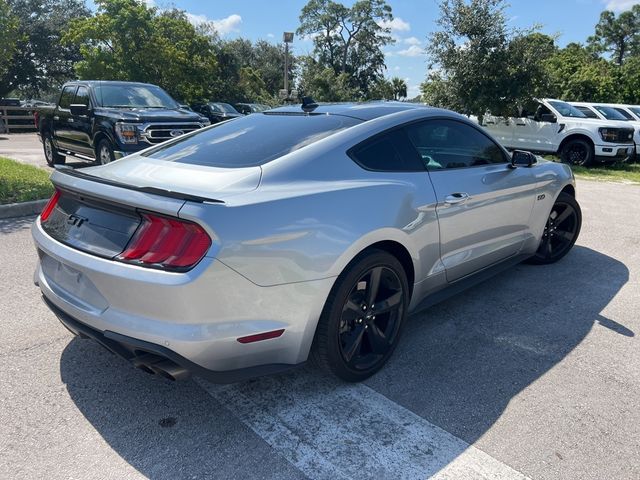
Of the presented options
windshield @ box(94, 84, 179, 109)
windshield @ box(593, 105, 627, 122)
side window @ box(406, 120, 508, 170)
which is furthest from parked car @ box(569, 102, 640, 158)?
side window @ box(406, 120, 508, 170)

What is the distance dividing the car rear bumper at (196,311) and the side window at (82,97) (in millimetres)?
7565

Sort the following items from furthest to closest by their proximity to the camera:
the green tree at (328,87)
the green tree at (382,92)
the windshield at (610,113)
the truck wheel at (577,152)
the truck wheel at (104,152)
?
the green tree at (382,92) → the green tree at (328,87) → the windshield at (610,113) → the truck wheel at (577,152) → the truck wheel at (104,152)

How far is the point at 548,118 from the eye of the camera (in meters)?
13.9

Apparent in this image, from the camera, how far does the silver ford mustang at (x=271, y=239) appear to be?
2.27 m

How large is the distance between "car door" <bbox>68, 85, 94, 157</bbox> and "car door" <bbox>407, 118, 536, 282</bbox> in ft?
23.8

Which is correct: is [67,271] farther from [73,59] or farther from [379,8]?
[379,8]

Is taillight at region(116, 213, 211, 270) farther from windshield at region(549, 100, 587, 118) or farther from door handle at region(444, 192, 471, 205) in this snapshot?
windshield at region(549, 100, 587, 118)

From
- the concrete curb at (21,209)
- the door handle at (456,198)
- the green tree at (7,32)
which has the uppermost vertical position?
the green tree at (7,32)

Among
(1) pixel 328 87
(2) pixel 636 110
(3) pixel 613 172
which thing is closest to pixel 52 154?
(3) pixel 613 172

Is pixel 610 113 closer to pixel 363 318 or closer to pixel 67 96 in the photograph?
pixel 67 96

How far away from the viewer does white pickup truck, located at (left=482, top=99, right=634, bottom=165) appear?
1315cm

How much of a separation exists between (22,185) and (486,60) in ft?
39.2

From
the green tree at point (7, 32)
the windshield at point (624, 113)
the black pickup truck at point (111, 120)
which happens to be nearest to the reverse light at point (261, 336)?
the black pickup truck at point (111, 120)

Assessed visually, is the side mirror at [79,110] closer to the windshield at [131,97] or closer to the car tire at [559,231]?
the windshield at [131,97]
